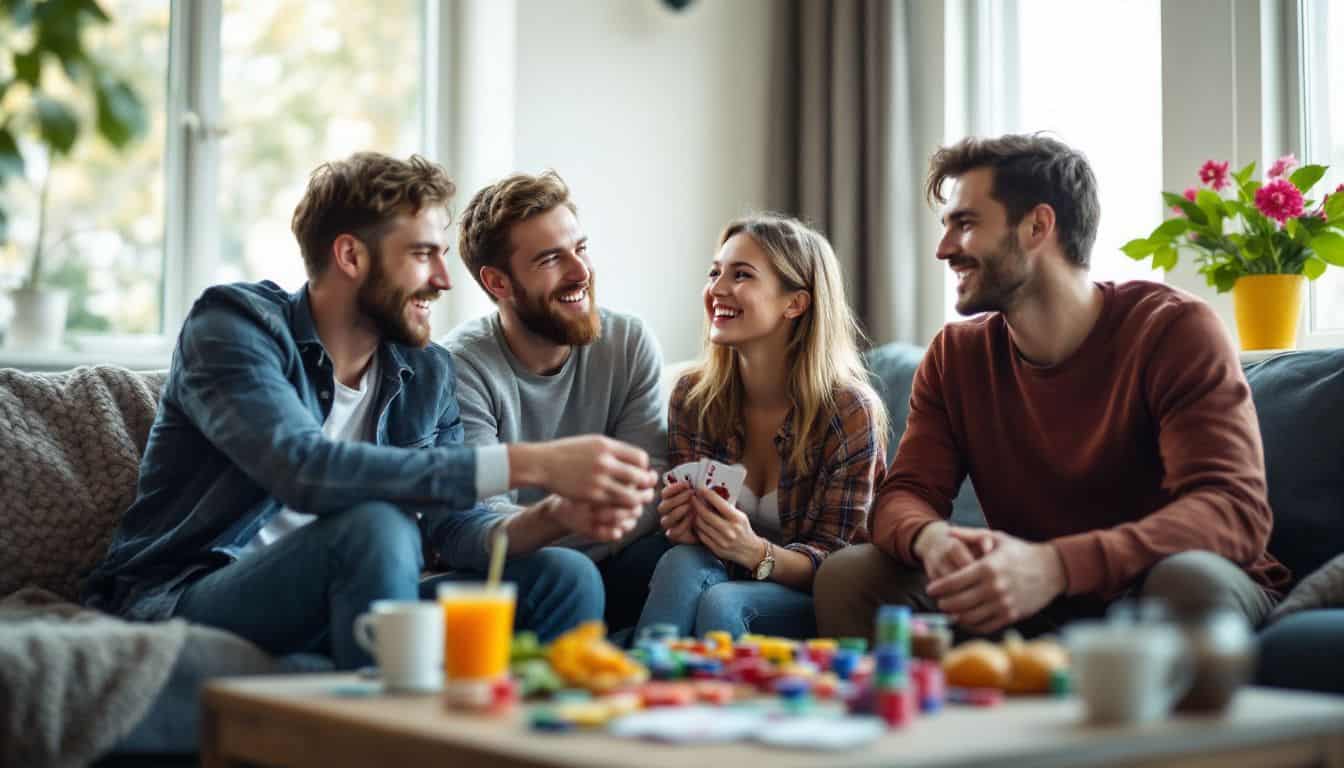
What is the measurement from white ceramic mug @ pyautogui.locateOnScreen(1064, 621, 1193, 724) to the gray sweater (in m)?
1.50

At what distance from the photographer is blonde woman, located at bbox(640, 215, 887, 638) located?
2430mm

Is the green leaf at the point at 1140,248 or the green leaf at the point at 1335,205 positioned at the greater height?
the green leaf at the point at 1335,205

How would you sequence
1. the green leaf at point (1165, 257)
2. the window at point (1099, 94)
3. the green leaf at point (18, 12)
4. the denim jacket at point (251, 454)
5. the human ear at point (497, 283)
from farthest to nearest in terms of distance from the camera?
the window at point (1099, 94), the green leaf at point (1165, 257), the human ear at point (497, 283), the denim jacket at point (251, 454), the green leaf at point (18, 12)

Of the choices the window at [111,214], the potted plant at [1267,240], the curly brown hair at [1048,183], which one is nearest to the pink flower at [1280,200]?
the potted plant at [1267,240]

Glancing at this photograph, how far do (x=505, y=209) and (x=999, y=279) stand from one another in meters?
1.02

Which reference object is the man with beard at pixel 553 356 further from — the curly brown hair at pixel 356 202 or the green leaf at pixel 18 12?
the green leaf at pixel 18 12

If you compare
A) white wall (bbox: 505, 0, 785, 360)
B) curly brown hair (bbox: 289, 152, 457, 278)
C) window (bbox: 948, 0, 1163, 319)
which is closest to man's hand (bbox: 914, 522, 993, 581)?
curly brown hair (bbox: 289, 152, 457, 278)

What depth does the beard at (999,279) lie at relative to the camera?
241 centimetres

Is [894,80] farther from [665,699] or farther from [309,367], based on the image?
[665,699]

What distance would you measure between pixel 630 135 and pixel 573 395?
149 cm

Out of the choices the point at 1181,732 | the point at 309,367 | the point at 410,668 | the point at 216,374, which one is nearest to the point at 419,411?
the point at 309,367

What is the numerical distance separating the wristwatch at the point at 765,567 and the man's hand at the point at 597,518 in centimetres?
44

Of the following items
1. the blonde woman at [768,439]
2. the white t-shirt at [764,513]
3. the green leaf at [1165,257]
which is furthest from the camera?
the green leaf at [1165,257]

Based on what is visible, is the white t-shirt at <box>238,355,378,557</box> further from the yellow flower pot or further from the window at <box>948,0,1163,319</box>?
the window at <box>948,0,1163,319</box>
